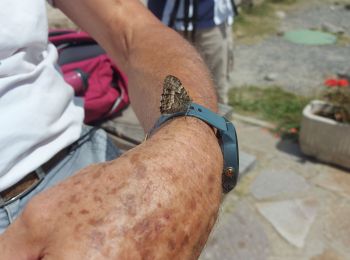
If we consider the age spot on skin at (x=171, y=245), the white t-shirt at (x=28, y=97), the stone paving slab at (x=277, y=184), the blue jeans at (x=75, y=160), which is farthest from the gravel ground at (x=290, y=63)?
the age spot on skin at (x=171, y=245)

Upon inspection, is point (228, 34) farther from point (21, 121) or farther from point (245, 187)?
point (21, 121)

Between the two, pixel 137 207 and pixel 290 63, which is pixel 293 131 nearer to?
pixel 290 63

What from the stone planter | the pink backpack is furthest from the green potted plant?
the pink backpack

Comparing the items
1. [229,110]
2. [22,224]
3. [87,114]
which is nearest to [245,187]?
[229,110]

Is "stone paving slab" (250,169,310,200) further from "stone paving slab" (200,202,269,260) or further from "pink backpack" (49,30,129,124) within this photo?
"pink backpack" (49,30,129,124)

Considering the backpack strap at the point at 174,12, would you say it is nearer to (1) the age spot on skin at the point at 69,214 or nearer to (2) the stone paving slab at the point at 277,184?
(2) the stone paving slab at the point at 277,184
